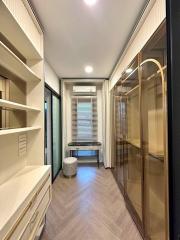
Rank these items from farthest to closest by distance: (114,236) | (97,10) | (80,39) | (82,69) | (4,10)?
(82,69) → (80,39) → (114,236) → (97,10) → (4,10)

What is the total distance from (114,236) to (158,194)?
0.90m

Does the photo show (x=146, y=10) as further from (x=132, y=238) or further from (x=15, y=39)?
(x=132, y=238)

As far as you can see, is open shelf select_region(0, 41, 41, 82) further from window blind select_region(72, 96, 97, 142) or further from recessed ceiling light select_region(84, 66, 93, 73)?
window blind select_region(72, 96, 97, 142)

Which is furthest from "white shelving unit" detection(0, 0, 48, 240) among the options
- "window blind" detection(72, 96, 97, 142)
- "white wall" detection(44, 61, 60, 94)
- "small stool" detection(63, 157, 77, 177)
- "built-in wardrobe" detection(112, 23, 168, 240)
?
"window blind" detection(72, 96, 97, 142)

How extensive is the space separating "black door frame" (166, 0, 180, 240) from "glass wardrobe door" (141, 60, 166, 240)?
122 cm

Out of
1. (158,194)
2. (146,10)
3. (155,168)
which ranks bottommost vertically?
(158,194)

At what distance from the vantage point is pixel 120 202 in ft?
10.4

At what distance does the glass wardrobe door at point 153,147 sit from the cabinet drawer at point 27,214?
1196mm

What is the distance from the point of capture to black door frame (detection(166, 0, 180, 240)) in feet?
1.63

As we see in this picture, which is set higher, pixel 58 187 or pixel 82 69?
pixel 82 69

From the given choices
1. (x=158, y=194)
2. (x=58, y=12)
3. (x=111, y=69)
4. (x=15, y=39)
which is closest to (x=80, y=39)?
(x=58, y=12)

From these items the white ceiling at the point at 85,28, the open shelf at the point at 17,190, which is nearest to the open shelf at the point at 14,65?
the white ceiling at the point at 85,28

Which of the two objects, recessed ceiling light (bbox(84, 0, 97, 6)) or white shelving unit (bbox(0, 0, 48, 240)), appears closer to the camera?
white shelving unit (bbox(0, 0, 48, 240))

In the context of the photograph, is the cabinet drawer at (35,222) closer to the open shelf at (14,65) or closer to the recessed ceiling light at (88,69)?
the open shelf at (14,65)
